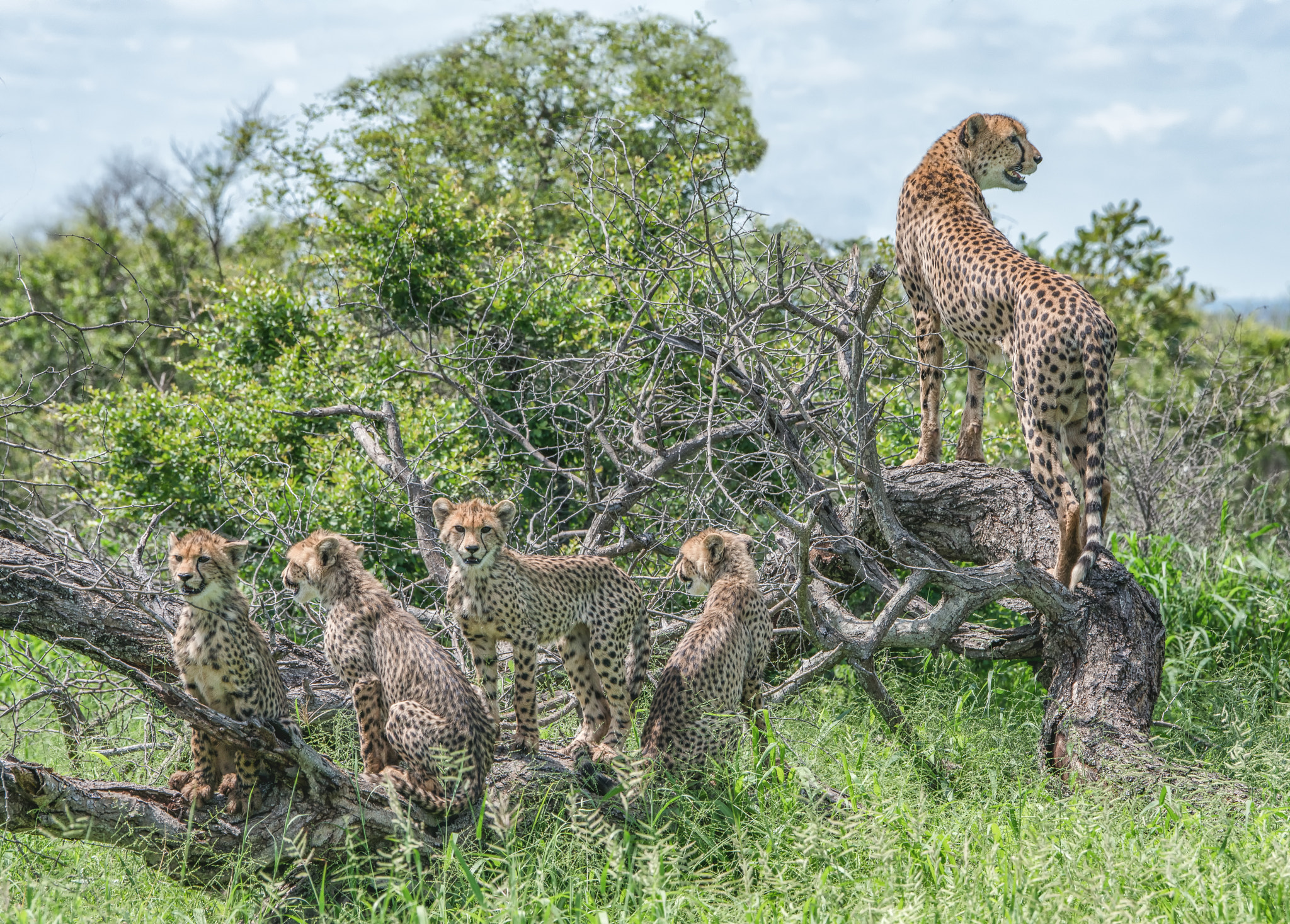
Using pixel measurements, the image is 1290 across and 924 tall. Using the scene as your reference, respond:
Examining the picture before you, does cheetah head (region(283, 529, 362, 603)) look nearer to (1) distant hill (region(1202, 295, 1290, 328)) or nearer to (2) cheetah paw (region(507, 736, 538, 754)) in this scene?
(2) cheetah paw (region(507, 736, 538, 754))

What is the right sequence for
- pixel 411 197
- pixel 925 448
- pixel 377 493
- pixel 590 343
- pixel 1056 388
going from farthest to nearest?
pixel 411 197 → pixel 590 343 → pixel 377 493 → pixel 925 448 → pixel 1056 388

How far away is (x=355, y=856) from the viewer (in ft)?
11.3

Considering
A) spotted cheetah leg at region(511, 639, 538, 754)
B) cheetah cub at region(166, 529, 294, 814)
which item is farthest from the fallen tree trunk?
cheetah cub at region(166, 529, 294, 814)

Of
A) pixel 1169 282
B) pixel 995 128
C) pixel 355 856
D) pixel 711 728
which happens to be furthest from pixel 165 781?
pixel 1169 282

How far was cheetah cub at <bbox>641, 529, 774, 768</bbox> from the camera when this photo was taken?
164 inches

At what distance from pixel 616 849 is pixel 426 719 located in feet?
2.66

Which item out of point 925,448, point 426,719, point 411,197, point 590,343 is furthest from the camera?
point 411,197

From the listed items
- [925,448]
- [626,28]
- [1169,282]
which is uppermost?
[626,28]

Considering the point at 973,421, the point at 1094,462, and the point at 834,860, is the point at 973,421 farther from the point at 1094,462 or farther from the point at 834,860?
the point at 834,860

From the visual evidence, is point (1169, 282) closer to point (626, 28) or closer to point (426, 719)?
point (626, 28)

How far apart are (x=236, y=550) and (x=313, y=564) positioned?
44 cm

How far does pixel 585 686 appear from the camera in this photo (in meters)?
4.75

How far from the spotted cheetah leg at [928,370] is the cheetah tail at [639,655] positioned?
1766 millimetres

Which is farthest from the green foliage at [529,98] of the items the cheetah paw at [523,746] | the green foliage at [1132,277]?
the cheetah paw at [523,746]
